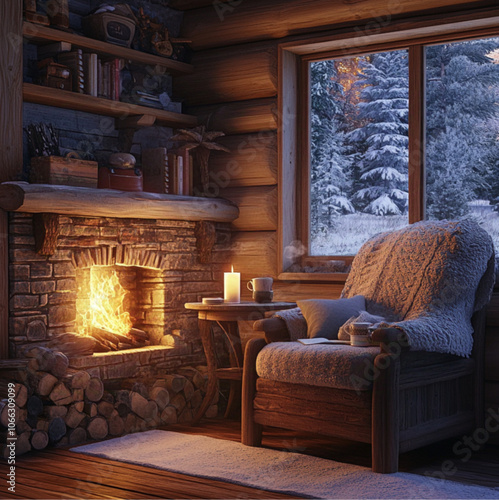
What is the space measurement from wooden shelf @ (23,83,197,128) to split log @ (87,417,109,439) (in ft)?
5.48

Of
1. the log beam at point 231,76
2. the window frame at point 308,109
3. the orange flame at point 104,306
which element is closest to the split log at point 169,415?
the orange flame at point 104,306

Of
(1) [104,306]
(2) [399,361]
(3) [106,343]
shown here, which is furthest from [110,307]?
(2) [399,361]

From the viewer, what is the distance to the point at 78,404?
3.79 meters

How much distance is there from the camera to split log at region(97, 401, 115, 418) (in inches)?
153

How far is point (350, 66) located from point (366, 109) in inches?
11.3

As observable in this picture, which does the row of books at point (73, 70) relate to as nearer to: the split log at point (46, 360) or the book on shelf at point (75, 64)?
the book on shelf at point (75, 64)

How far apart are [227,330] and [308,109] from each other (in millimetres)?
1500

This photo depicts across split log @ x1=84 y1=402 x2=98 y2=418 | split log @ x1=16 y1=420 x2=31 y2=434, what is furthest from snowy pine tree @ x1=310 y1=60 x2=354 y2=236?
split log @ x1=16 y1=420 x2=31 y2=434

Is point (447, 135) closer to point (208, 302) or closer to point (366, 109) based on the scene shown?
point (366, 109)

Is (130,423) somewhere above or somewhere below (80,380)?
below

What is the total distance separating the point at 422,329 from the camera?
3.30 metres

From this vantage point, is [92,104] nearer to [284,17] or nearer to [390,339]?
[284,17]

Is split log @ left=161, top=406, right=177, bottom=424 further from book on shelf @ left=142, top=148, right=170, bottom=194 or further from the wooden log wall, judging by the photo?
book on shelf @ left=142, top=148, right=170, bottom=194

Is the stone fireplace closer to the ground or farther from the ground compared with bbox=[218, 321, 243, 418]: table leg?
farther from the ground
